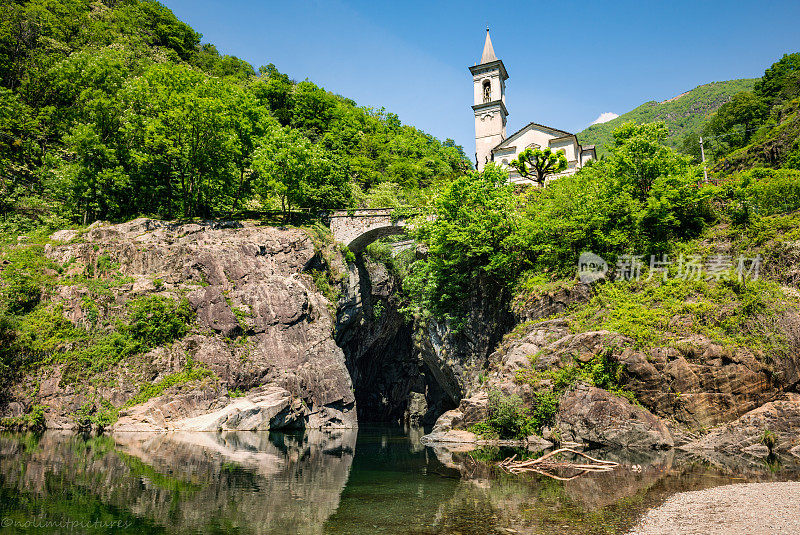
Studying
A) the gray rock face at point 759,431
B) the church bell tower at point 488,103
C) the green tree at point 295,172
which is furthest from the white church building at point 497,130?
the gray rock face at point 759,431

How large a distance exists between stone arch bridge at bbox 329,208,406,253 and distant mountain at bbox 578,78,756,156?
81146 millimetres

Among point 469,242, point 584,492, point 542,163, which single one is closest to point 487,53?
point 542,163

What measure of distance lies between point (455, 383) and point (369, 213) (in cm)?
1435

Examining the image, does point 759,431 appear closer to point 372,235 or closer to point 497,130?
point 372,235

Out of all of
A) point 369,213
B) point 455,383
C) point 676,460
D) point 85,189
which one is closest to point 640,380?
point 676,460

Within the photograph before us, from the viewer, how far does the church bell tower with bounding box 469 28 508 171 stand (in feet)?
190

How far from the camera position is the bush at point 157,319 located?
25.7 metres

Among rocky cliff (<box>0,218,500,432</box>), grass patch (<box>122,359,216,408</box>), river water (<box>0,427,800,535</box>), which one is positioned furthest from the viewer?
grass patch (<box>122,359,216,408</box>)

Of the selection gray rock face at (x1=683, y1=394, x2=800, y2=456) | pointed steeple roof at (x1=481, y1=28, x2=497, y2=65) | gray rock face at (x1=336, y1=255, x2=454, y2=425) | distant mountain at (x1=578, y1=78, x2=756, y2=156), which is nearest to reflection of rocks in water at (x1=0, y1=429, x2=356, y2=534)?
gray rock face at (x1=683, y1=394, x2=800, y2=456)

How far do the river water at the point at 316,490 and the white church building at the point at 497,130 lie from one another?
4532 cm

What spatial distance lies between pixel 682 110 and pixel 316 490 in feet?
Result: 469

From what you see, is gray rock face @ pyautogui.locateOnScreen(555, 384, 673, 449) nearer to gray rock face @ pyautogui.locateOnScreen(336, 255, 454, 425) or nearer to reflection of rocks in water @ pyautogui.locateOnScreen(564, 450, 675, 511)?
reflection of rocks in water @ pyautogui.locateOnScreen(564, 450, 675, 511)

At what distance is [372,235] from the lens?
37.0 meters

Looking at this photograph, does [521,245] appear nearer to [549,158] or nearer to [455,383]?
[455,383]
